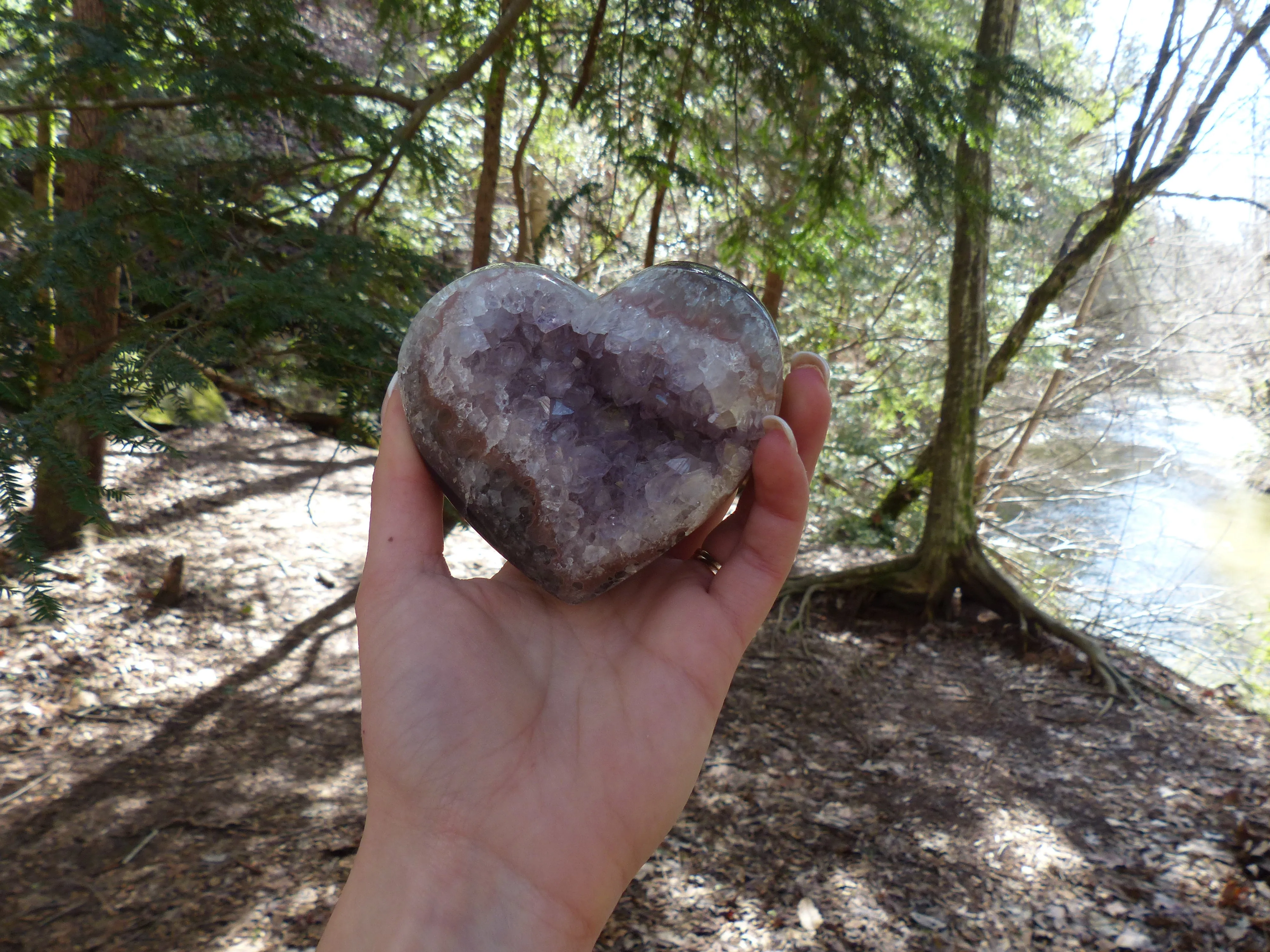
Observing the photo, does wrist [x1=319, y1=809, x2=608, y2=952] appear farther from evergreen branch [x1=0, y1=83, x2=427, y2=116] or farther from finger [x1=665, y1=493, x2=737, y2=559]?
evergreen branch [x1=0, y1=83, x2=427, y2=116]

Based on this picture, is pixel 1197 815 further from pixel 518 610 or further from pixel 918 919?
pixel 518 610

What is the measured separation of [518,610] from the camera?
147cm

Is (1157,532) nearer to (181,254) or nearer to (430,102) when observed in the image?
(430,102)

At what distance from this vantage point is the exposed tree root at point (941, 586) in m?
4.37

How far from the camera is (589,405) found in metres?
1.47

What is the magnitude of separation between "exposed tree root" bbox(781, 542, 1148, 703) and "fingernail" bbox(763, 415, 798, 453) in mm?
3330

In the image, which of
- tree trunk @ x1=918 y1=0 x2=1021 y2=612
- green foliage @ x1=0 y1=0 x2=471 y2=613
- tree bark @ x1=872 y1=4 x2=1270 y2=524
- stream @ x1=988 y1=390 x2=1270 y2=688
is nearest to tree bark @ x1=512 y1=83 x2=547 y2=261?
green foliage @ x1=0 y1=0 x2=471 y2=613

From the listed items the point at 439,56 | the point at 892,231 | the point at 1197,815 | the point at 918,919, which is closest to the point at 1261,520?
the point at 892,231

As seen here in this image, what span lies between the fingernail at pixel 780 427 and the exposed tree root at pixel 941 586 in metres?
3.33

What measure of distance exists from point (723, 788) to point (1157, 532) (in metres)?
8.22

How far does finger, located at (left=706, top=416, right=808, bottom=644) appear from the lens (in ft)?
4.50

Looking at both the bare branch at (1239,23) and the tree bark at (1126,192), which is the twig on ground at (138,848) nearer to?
the tree bark at (1126,192)

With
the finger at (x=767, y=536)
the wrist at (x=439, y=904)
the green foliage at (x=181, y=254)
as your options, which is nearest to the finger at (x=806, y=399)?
the finger at (x=767, y=536)

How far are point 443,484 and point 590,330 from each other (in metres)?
0.42
